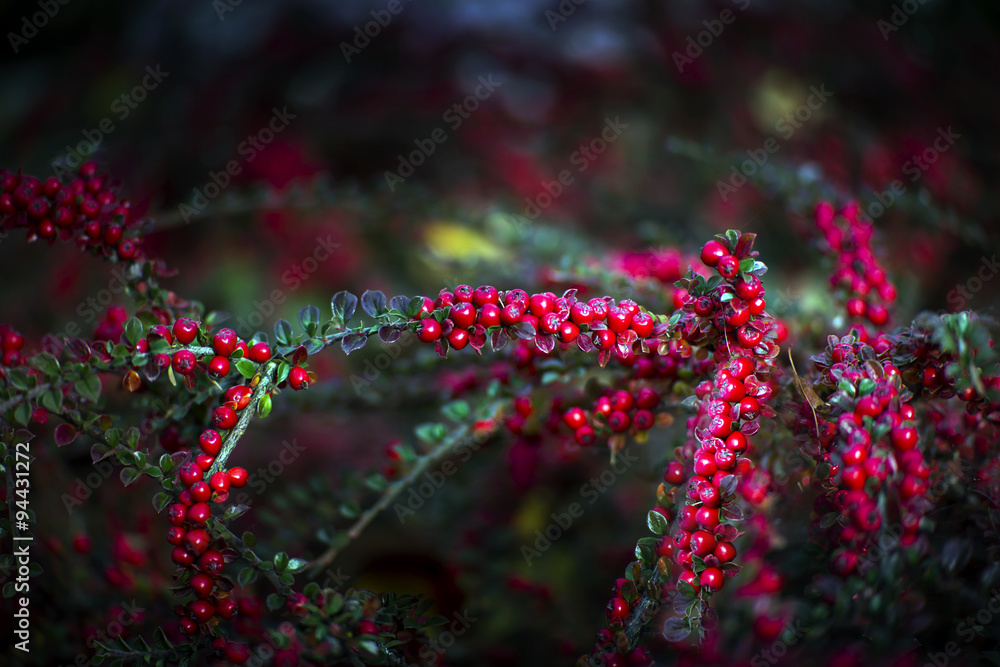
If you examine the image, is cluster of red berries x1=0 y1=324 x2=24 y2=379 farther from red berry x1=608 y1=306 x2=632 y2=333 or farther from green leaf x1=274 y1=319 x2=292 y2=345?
red berry x1=608 y1=306 x2=632 y2=333

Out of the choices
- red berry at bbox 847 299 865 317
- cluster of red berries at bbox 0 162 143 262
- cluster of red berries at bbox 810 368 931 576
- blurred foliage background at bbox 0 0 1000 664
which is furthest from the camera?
blurred foliage background at bbox 0 0 1000 664

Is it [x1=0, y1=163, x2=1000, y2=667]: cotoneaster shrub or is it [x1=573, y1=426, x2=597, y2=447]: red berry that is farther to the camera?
[x1=573, y1=426, x2=597, y2=447]: red berry

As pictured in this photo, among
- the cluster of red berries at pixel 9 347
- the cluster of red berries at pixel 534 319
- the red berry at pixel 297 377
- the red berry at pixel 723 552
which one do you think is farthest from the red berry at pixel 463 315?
the cluster of red berries at pixel 9 347

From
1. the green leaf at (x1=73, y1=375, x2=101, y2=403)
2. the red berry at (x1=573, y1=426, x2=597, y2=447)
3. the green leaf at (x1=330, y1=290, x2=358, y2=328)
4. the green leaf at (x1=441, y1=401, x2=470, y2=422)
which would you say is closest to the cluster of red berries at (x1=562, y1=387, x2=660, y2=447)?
the red berry at (x1=573, y1=426, x2=597, y2=447)

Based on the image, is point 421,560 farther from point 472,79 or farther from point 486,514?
point 472,79

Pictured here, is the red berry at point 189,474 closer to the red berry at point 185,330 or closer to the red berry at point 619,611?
the red berry at point 185,330

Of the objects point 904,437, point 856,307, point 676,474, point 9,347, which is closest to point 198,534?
point 9,347

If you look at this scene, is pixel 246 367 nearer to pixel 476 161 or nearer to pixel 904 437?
pixel 904 437
